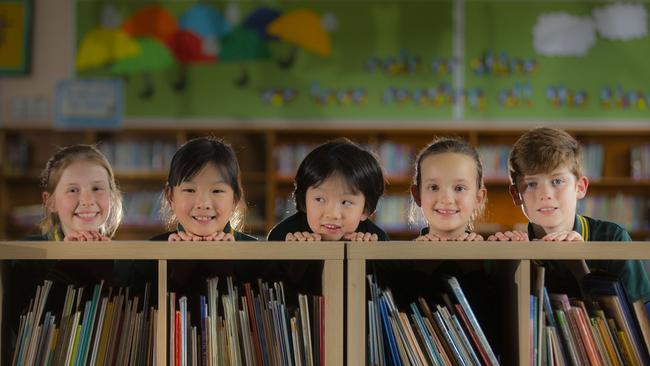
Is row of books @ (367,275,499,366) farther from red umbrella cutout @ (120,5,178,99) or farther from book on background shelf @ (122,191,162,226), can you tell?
red umbrella cutout @ (120,5,178,99)

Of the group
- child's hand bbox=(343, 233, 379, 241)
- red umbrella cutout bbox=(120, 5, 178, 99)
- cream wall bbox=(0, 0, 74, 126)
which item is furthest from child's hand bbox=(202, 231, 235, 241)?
cream wall bbox=(0, 0, 74, 126)

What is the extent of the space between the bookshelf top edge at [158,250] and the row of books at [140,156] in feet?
14.3

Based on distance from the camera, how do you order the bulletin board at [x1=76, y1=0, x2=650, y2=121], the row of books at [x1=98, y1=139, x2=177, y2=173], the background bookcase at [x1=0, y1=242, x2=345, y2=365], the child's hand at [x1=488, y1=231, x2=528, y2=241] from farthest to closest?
the bulletin board at [x1=76, y1=0, x2=650, y2=121]
the row of books at [x1=98, y1=139, x2=177, y2=173]
the child's hand at [x1=488, y1=231, x2=528, y2=241]
the background bookcase at [x1=0, y1=242, x2=345, y2=365]

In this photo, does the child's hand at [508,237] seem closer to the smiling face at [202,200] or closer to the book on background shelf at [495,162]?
the smiling face at [202,200]

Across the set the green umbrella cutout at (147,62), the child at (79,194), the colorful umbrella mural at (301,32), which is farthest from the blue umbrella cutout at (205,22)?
the child at (79,194)

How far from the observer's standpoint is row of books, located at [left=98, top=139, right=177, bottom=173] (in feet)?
20.1

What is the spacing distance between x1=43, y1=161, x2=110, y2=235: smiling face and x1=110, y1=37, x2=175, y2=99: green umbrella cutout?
12.5ft

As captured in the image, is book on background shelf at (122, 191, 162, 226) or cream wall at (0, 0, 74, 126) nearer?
book on background shelf at (122, 191, 162, 226)

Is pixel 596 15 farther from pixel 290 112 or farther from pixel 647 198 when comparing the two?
pixel 290 112

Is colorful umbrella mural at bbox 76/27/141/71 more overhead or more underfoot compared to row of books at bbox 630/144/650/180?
more overhead

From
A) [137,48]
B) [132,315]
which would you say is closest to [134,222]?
[137,48]

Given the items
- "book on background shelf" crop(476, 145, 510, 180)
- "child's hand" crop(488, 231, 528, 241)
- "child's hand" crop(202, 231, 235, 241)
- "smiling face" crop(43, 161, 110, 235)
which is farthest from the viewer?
→ "book on background shelf" crop(476, 145, 510, 180)

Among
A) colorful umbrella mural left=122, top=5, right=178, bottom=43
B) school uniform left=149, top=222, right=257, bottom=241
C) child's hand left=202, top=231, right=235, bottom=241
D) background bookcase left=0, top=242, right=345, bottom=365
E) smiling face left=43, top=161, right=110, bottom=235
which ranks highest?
colorful umbrella mural left=122, top=5, right=178, bottom=43

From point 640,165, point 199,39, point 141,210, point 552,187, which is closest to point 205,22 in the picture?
point 199,39
